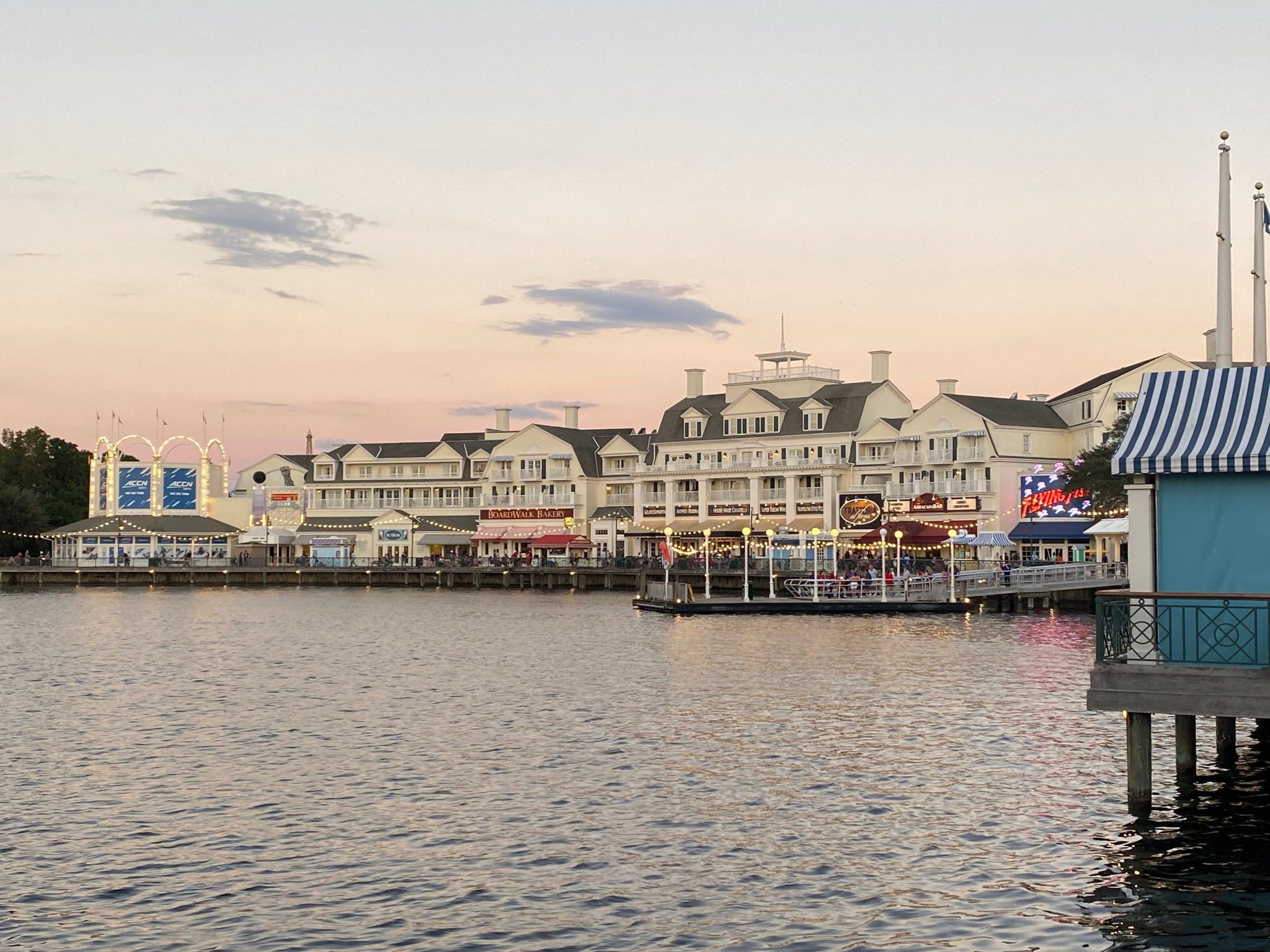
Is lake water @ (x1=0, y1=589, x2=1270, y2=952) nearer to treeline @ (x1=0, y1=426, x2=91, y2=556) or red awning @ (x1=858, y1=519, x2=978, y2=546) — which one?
red awning @ (x1=858, y1=519, x2=978, y2=546)

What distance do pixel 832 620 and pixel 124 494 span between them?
87.3 metres

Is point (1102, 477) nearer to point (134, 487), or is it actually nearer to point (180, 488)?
point (180, 488)

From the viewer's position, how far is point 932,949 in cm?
→ 1727

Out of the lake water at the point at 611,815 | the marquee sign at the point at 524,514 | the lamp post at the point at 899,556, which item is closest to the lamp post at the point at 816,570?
the lamp post at the point at 899,556

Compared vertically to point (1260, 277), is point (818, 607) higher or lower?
lower

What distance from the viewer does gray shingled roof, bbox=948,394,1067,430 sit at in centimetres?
10356

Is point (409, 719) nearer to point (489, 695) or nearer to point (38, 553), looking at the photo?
point (489, 695)

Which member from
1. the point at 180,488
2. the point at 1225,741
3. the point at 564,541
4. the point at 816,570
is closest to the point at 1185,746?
the point at 1225,741

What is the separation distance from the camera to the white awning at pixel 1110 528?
75562 mm

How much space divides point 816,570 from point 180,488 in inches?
3257

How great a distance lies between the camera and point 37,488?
164000 mm

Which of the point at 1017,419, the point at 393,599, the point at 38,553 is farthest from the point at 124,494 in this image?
the point at 1017,419

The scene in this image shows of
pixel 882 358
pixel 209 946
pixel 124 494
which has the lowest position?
pixel 209 946

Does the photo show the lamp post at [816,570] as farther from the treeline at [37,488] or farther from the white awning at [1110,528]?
the treeline at [37,488]
